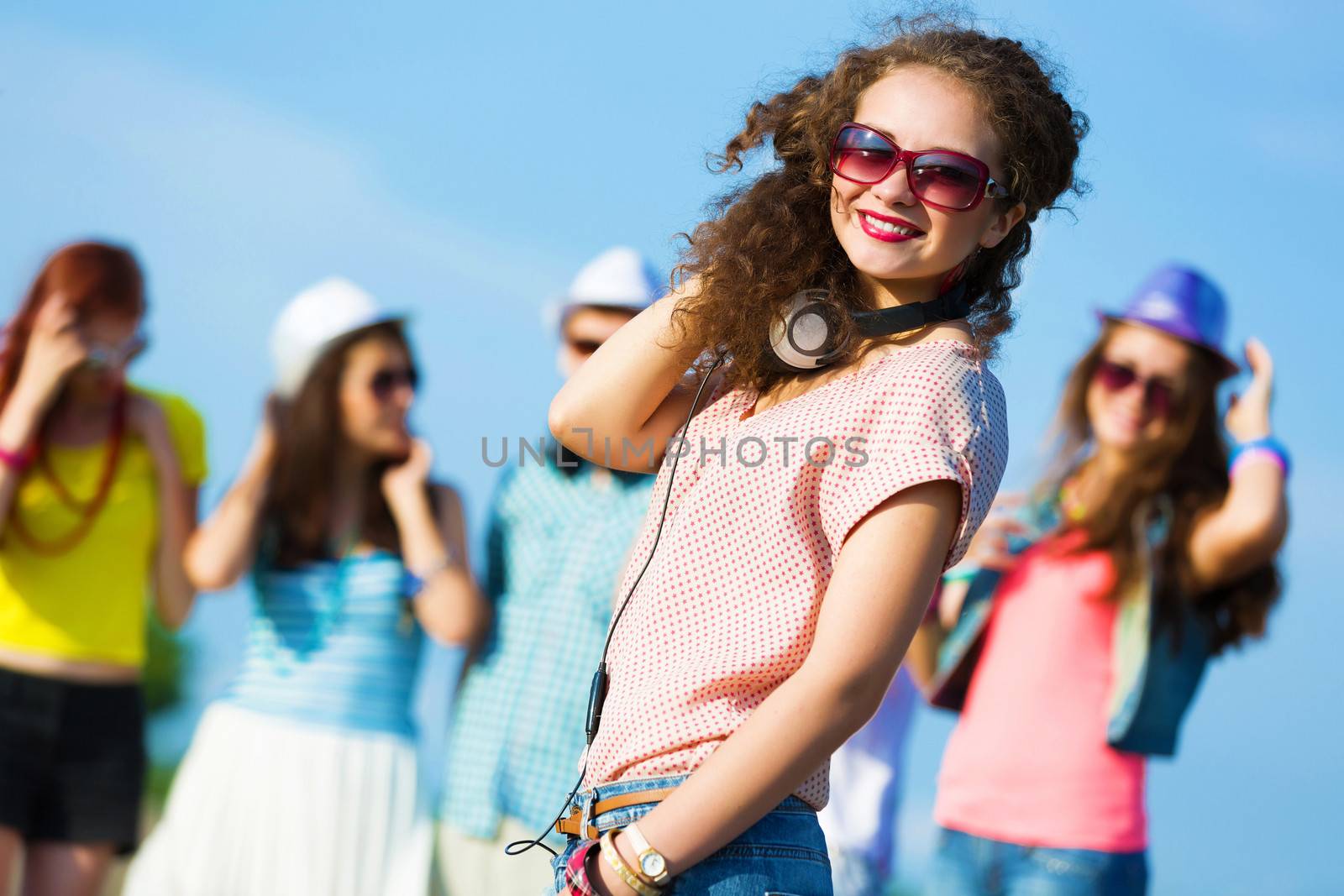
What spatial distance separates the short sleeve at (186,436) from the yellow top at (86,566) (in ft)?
0.05

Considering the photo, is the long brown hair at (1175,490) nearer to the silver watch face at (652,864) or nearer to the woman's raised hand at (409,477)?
the woman's raised hand at (409,477)

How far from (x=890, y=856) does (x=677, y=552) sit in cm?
313

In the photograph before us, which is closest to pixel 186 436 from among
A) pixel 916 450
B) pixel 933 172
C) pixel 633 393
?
pixel 633 393

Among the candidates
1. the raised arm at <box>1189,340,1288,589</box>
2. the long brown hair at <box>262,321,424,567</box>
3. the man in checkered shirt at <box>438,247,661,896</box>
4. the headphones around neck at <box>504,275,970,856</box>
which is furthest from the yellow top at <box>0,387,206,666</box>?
the raised arm at <box>1189,340,1288,589</box>

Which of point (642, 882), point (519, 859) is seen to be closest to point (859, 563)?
point (642, 882)

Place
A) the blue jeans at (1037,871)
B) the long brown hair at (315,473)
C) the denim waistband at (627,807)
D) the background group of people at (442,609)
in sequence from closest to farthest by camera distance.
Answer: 1. the denim waistband at (627,807)
2. the blue jeans at (1037,871)
3. the background group of people at (442,609)
4. the long brown hair at (315,473)

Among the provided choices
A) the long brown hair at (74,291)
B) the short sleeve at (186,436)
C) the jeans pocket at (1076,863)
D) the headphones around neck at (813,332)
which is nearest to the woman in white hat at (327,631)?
the short sleeve at (186,436)

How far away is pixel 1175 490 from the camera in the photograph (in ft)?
Answer: 14.1

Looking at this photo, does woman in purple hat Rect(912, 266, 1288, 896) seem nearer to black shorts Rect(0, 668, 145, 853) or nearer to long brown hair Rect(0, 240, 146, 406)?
black shorts Rect(0, 668, 145, 853)

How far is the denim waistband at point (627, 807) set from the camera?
1.74m

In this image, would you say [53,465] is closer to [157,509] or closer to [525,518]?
[157,509]

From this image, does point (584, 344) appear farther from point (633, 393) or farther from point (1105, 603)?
point (633, 393)

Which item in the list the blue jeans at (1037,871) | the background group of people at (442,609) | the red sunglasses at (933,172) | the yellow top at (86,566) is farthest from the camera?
the yellow top at (86,566)

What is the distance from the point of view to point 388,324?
4711mm
